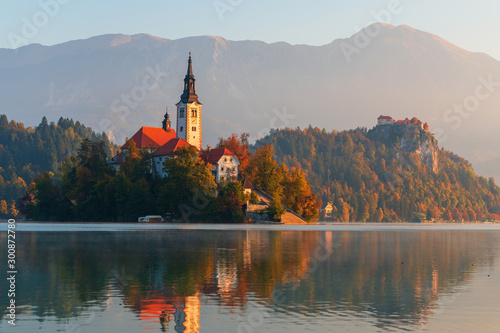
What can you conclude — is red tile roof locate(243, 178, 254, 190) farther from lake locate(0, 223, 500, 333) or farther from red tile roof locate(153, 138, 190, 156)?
lake locate(0, 223, 500, 333)

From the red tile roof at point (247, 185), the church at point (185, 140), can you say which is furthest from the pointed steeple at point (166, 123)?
the red tile roof at point (247, 185)

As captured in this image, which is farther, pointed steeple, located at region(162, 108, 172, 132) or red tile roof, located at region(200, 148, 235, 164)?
pointed steeple, located at region(162, 108, 172, 132)

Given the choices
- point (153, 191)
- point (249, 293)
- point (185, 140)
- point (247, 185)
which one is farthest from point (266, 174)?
point (249, 293)

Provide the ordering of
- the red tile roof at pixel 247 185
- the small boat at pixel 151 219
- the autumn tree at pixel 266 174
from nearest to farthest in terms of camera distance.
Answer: the small boat at pixel 151 219 → the red tile roof at pixel 247 185 → the autumn tree at pixel 266 174

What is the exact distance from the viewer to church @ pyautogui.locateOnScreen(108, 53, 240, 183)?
151 meters

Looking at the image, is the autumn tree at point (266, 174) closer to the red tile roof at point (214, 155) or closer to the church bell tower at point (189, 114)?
the red tile roof at point (214, 155)

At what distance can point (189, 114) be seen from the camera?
559 ft

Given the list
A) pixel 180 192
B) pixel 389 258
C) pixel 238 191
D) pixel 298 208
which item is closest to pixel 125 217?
pixel 180 192

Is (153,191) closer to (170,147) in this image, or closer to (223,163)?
(170,147)

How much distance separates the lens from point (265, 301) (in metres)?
27.8

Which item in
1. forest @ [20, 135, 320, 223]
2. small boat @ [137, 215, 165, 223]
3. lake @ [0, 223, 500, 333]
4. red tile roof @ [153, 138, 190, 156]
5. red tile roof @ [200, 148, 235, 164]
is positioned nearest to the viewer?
lake @ [0, 223, 500, 333]

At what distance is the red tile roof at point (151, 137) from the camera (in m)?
165

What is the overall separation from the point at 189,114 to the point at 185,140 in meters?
6.94

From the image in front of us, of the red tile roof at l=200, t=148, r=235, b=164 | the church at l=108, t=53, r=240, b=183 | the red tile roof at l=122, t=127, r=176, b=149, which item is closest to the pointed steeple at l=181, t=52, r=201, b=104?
the church at l=108, t=53, r=240, b=183
